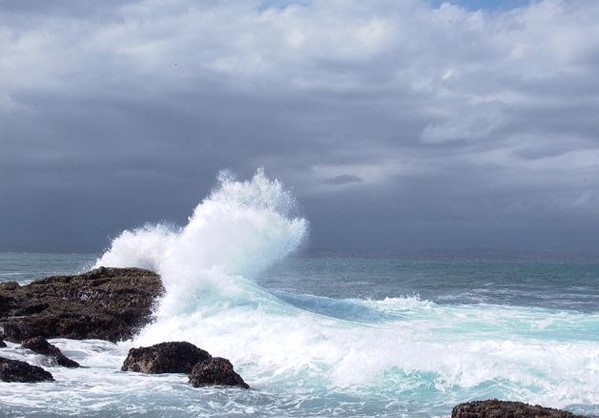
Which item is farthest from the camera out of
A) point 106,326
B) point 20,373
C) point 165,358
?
point 106,326

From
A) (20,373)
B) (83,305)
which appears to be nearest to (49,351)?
(20,373)

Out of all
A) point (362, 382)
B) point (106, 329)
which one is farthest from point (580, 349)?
point (106, 329)

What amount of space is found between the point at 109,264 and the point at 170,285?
11.0m

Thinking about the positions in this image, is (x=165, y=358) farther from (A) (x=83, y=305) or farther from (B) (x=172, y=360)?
(A) (x=83, y=305)

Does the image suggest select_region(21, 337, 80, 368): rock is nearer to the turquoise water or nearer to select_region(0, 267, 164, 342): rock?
the turquoise water

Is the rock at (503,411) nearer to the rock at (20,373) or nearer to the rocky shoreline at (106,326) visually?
the rocky shoreline at (106,326)

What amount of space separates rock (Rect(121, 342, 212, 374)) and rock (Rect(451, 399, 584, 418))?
5.67m

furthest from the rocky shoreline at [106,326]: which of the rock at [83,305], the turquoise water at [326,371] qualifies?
the turquoise water at [326,371]

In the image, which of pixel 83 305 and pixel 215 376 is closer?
pixel 215 376

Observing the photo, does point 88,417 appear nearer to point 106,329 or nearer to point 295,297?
point 106,329

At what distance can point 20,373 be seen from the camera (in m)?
12.3

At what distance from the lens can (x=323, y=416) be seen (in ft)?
35.9

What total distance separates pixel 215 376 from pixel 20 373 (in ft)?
10.2

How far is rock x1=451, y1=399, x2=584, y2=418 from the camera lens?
9.04m
